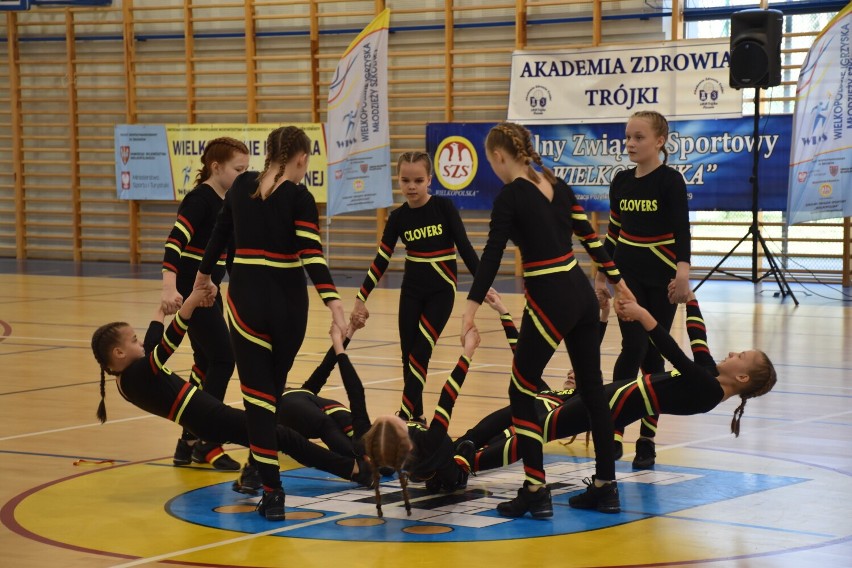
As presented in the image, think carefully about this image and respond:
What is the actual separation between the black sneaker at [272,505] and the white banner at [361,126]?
10.1m

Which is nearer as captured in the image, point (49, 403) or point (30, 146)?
point (49, 403)

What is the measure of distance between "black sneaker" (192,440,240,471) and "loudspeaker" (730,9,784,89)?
306 inches

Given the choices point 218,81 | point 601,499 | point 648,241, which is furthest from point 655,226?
point 218,81

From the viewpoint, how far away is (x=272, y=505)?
427 cm

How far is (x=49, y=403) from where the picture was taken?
6738 millimetres

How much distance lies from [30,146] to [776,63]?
11.5 meters

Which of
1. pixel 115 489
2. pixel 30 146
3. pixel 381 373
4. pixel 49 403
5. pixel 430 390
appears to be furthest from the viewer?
pixel 30 146

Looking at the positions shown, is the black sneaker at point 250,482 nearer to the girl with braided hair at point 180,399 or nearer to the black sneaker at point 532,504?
the girl with braided hair at point 180,399

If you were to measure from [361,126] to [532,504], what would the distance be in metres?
10.3

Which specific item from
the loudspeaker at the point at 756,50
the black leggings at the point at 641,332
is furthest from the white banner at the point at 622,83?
the black leggings at the point at 641,332

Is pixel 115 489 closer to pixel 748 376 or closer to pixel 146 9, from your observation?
pixel 748 376

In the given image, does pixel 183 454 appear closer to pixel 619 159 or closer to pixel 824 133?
pixel 824 133

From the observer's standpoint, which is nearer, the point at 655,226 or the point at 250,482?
the point at 250,482

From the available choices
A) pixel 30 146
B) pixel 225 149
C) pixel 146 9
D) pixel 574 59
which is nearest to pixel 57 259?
pixel 30 146
